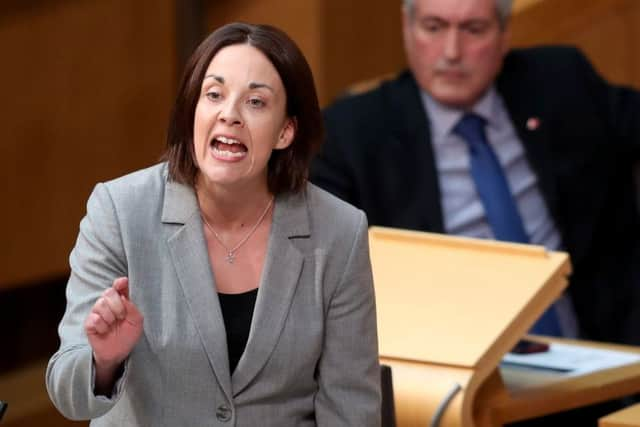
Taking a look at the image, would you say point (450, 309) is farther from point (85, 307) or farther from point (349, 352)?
point (85, 307)

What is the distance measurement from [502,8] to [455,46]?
206mm

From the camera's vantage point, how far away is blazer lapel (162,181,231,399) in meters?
2.15

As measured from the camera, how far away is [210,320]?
2.16m

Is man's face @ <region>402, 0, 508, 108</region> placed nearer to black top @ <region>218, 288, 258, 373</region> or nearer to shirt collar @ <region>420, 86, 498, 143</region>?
shirt collar @ <region>420, 86, 498, 143</region>

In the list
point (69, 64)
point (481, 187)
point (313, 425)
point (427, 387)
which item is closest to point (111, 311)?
point (313, 425)

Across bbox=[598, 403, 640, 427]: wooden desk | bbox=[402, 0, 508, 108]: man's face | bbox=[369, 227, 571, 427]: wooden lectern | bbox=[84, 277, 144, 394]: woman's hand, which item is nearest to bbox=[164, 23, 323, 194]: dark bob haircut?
bbox=[84, 277, 144, 394]: woman's hand

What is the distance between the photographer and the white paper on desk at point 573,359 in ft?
10.6

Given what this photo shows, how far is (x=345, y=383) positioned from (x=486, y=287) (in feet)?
2.85

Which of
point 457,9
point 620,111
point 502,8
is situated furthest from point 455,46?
point 620,111

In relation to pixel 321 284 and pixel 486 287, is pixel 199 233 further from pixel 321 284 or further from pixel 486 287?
pixel 486 287

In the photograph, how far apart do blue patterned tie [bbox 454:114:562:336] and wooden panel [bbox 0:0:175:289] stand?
1466 mm

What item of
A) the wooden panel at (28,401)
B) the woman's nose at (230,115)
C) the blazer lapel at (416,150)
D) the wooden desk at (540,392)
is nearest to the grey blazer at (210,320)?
the woman's nose at (230,115)

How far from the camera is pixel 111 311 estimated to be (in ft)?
6.55

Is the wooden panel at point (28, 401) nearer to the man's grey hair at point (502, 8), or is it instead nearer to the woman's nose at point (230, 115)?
the man's grey hair at point (502, 8)
